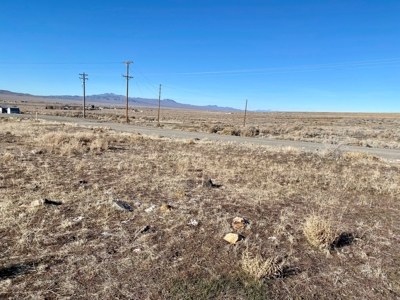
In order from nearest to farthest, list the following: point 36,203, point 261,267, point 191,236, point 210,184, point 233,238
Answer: point 261,267, point 233,238, point 191,236, point 36,203, point 210,184

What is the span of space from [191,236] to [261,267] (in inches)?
58.5

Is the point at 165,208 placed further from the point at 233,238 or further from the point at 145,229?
the point at 233,238

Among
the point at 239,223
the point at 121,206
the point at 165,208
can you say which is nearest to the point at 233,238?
the point at 239,223

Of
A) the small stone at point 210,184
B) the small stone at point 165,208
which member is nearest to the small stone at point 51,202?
the small stone at point 165,208

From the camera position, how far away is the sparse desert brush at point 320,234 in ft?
15.5

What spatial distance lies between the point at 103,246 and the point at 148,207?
1843 mm

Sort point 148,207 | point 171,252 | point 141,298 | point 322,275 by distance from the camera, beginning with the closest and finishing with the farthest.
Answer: point 141,298 → point 322,275 → point 171,252 → point 148,207

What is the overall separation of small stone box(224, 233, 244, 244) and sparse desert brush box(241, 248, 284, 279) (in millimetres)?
675

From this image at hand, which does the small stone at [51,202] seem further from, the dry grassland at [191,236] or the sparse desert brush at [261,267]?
the sparse desert brush at [261,267]

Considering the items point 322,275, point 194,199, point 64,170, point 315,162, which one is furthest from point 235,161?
point 322,275

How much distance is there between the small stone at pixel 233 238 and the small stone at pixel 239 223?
1.33 feet

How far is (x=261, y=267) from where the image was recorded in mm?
3820

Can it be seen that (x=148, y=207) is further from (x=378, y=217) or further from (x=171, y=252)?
(x=378, y=217)

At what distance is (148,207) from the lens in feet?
20.5
